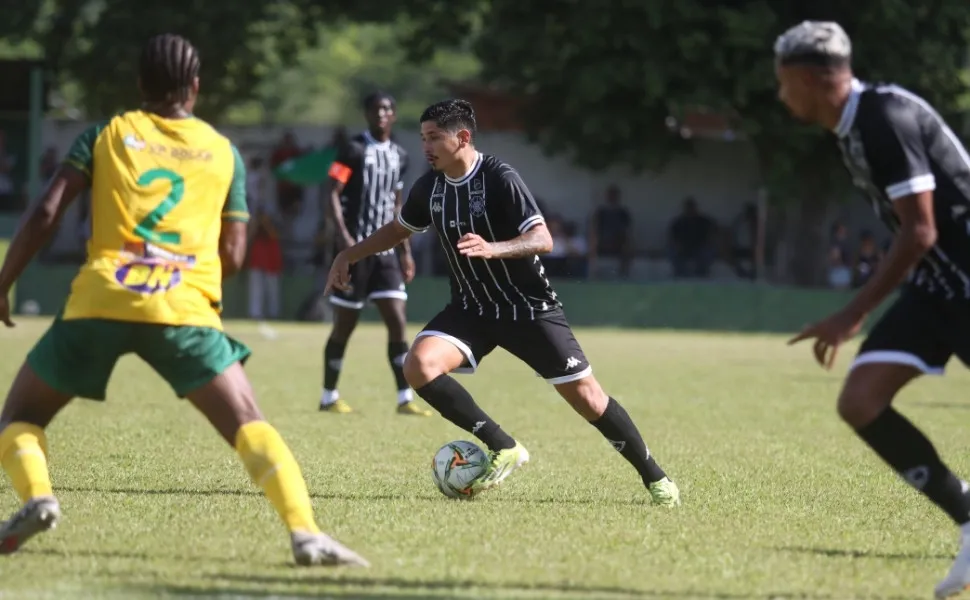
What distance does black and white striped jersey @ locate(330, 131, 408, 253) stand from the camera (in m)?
12.6

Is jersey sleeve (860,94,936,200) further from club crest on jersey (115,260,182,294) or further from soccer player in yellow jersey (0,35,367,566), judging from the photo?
club crest on jersey (115,260,182,294)

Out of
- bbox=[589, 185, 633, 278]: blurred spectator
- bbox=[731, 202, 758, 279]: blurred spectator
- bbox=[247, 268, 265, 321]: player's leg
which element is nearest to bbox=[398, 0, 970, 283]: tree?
bbox=[731, 202, 758, 279]: blurred spectator

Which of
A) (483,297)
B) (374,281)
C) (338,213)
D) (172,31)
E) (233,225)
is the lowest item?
(172,31)

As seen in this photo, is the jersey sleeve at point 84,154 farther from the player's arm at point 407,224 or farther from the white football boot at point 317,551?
the player's arm at point 407,224

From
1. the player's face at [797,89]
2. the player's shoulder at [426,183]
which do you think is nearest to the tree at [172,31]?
the player's shoulder at [426,183]

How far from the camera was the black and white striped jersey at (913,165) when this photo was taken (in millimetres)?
5270

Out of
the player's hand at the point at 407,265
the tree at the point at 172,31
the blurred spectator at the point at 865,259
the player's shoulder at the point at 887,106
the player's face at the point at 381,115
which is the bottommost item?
the blurred spectator at the point at 865,259

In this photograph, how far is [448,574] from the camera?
584 cm

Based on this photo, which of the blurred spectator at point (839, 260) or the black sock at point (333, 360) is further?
the blurred spectator at point (839, 260)

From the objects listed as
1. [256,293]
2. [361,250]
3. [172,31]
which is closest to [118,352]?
[361,250]

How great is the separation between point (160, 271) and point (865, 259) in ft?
78.2

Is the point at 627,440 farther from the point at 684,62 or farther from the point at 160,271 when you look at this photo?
the point at 684,62

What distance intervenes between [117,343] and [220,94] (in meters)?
29.8

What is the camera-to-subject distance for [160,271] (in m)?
5.60
